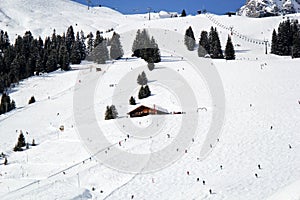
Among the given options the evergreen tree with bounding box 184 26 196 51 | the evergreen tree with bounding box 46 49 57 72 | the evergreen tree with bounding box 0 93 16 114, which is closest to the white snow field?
the evergreen tree with bounding box 0 93 16 114

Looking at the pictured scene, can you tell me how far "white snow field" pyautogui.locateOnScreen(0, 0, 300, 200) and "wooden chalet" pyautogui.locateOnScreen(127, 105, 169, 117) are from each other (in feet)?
5.34

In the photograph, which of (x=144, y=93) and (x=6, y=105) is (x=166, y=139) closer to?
Answer: (x=144, y=93)

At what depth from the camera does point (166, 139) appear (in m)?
32.9

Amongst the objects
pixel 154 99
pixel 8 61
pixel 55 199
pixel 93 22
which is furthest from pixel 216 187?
pixel 93 22

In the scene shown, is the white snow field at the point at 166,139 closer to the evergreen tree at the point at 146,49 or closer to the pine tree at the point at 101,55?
the evergreen tree at the point at 146,49

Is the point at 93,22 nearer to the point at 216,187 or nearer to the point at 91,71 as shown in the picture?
the point at 91,71

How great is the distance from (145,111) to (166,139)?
1090 centimetres

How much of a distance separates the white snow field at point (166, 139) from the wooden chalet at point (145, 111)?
64.1 inches

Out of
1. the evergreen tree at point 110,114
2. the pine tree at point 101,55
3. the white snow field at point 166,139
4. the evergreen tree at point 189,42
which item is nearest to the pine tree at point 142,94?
the white snow field at point 166,139

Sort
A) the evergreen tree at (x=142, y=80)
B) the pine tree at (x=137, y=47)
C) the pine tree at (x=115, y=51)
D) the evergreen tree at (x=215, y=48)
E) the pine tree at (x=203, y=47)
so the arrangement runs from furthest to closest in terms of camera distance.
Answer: the pine tree at (x=115, y=51) → the pine tree at (x=137, y=47) → the pine tree at (x=203, y=47) → the evergreen tree at (x=215, y=48) → the evergreen tree at (x=142, y=80)

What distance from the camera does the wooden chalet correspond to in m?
43.1

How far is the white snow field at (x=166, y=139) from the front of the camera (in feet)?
78.6

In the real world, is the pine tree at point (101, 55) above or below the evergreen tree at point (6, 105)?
above

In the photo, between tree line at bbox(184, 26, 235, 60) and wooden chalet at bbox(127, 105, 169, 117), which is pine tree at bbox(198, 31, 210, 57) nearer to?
tree line at bbox(184, 26, 235, 60)
